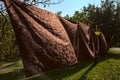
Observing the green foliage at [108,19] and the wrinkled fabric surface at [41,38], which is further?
the green foliage at [108,19]

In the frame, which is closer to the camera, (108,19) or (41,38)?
(41,38)

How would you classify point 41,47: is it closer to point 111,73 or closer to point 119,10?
point 111,73

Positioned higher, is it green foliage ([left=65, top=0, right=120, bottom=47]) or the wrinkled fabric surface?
the wrinkled fabric surface

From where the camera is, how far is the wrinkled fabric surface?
6000 millimetres

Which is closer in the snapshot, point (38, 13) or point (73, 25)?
point (38, 13)

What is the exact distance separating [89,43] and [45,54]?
Answer: 88.8 inches

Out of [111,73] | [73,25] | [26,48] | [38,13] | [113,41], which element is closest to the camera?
[26,48]

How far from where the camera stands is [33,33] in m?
6.14

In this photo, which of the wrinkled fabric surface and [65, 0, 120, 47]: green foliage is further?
[65, 0, 120, 47]: green foliage

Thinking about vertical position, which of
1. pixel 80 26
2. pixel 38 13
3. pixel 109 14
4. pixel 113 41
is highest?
pixel 38 13

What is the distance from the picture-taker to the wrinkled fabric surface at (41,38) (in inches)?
236

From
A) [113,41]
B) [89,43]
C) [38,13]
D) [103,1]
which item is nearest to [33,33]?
[38,13]

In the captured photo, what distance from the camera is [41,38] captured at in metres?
6.26

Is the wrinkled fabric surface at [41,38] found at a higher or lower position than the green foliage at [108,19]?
higher
